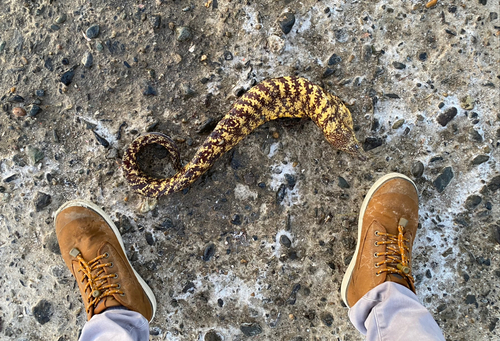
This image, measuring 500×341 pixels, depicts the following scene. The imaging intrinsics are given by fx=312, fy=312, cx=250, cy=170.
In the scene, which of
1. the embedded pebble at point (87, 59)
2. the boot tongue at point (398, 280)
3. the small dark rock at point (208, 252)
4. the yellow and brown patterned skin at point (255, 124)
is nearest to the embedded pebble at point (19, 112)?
the embedded pebble at point (87, 59)

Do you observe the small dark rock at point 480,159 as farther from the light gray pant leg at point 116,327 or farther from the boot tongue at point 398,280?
the light gray pant leg at point 116,327

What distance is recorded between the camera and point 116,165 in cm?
299

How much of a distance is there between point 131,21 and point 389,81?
8.22 ft

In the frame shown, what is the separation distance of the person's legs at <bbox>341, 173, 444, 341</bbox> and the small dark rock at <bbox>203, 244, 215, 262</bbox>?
1.25 meters

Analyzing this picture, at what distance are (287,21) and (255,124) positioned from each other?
1035 millimetres

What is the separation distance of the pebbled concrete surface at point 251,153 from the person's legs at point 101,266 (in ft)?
0.45

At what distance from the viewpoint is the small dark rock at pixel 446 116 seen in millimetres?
2904

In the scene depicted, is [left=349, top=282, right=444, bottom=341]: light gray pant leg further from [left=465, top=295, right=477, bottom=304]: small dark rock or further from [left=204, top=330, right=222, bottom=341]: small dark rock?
[left=204, top=330, right=222, bottom=341]: small dark rock

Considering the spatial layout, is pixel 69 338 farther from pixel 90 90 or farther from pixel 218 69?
pixel 218 69

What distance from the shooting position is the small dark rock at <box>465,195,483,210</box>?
9.53 ft

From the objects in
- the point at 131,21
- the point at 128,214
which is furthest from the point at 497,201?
the point at 131,21

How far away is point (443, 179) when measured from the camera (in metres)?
2.92

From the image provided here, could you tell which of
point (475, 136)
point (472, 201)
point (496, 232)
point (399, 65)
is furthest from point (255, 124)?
point (496, 232)

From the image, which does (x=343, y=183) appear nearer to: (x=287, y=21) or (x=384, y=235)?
(x=384, y=235)
